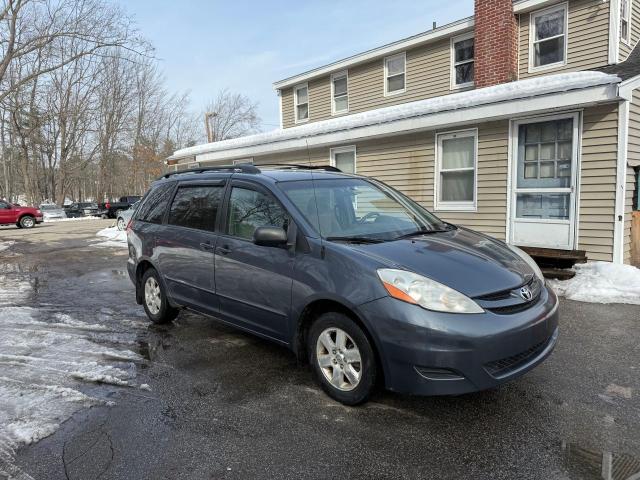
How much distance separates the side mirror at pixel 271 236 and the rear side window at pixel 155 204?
2.16m

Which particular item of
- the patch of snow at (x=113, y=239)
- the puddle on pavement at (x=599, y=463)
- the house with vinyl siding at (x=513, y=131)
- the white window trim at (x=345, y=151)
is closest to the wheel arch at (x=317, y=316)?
the puddle on pavement at (x=599, y=463)

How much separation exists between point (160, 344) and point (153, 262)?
0.96 meters

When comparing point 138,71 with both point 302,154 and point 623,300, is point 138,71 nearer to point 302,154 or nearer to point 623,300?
point 302,154

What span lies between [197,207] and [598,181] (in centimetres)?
623

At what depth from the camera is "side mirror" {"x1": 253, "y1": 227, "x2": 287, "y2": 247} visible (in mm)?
3535

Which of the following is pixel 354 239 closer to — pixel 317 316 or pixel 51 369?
pixel 317 316

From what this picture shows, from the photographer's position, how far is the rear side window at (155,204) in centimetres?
534

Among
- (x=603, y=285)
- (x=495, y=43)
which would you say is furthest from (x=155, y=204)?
(x=495, y=43)

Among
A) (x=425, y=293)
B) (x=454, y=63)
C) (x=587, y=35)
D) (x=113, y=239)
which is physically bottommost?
(x=113, y=239)

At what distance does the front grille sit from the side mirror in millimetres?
1668

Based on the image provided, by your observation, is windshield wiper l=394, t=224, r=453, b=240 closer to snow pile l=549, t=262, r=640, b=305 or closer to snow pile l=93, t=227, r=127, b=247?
snow pile l=549, t=262, r=640, b=305

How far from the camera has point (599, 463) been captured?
2590mm

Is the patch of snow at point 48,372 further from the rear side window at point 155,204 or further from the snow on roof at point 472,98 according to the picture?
the snow on roof at point 472,98

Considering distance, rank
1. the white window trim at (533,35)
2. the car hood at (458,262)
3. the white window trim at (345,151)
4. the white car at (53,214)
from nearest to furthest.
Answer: the car hood at (458,262) < the white window trim at (345,151) < the white window trim at (533,35) < the white car at (53,214)
